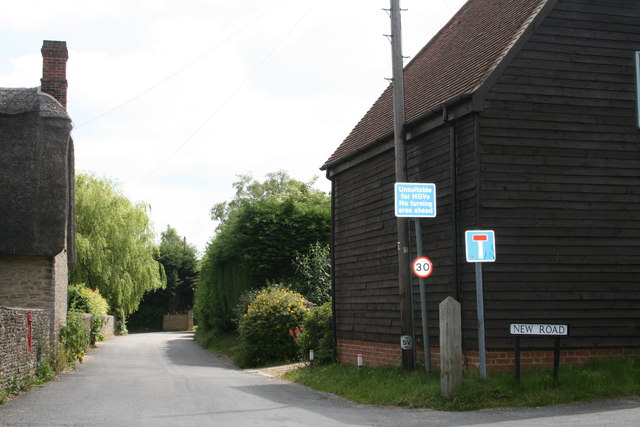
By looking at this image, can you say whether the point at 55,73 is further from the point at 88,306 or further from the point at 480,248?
the point at 480,248

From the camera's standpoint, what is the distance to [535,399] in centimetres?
1141

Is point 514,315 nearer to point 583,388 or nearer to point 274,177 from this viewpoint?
point 583,388

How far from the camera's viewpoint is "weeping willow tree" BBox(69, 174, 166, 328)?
4259 centimetres

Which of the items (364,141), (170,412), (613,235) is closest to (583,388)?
(613,235)

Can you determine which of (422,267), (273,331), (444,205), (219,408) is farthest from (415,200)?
(273,331)

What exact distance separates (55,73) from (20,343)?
1146 centimetres

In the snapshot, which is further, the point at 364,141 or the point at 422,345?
the point at 364,141

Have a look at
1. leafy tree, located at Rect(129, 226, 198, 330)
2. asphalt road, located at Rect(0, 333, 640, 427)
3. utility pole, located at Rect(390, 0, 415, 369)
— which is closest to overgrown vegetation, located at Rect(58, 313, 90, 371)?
asphalt road, located at Rect(0, 333, 640, 427)

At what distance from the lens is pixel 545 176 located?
13.6m

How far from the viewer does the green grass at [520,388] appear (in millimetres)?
11500

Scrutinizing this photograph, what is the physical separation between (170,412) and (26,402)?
3.33m

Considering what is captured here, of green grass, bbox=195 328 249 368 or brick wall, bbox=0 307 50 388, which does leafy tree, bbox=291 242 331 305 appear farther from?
brick wall, bbox=0 307 50 388

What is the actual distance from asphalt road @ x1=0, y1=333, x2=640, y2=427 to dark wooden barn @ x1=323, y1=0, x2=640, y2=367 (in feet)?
7.98

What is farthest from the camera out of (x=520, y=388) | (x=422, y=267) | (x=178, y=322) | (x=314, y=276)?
(x=178, y=322)
